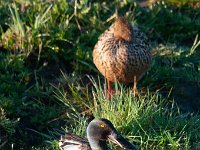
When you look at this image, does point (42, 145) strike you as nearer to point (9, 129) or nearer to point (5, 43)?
point (9, 129)

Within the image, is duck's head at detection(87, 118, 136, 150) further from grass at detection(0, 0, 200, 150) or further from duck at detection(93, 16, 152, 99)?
duck at detection(93, 16, 152, 99)

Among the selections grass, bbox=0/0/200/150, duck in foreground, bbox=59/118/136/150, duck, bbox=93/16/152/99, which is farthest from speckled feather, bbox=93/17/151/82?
duck in foreground, bbox=59/118/136/150

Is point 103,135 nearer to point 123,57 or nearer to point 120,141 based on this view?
point 120,141

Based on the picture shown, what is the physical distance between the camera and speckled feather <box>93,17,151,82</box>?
775 cm

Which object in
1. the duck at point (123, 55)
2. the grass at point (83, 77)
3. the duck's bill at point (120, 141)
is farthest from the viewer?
the duck at point (123, 55)

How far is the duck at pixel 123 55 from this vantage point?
25.4ft

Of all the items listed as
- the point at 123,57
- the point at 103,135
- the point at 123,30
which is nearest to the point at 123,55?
the point at 123,57

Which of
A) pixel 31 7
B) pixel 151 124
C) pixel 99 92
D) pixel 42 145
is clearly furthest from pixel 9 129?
pixel 31 7

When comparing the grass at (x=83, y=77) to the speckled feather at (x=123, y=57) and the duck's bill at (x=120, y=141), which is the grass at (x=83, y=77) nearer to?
the speckled feather at (x=123, y=57)

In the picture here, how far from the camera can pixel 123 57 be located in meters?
7.75

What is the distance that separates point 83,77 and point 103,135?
231 cm

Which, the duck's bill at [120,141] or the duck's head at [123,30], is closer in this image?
the duck's bill at [120,141]

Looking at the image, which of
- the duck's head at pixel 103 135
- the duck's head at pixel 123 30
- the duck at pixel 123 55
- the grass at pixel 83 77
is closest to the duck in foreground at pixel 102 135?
the duck's head at pixel 103 135

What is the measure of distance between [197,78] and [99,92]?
65.7 inches
